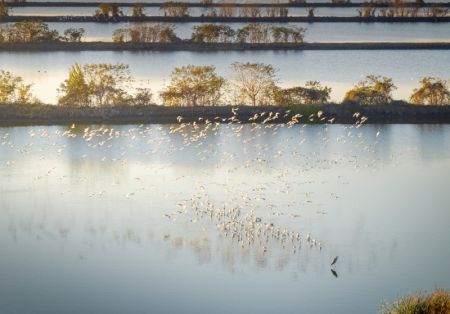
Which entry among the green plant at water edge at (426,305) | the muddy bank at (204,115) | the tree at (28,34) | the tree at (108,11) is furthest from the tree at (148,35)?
the green plant at water edge at (426,305)

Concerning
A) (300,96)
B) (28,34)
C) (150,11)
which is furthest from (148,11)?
(300,96)

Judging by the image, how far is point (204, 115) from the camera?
1984 cm

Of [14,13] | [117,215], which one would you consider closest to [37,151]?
[117,215]

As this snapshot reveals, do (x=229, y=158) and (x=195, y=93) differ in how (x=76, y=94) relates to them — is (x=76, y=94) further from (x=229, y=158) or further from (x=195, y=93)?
(x=229, y=158)

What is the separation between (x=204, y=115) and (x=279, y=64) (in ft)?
21.3

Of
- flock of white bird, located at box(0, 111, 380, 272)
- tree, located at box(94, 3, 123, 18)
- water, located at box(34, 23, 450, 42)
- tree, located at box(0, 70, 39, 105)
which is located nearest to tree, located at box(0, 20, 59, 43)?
water, located at box(34, 23, 450, 42)

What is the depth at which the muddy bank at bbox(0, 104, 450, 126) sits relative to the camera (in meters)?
Answer: 19.7

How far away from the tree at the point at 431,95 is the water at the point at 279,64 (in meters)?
1.08

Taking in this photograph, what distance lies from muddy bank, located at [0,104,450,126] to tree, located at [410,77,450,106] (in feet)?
1.90

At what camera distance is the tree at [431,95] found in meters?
20.5

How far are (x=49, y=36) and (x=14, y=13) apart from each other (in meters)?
8.61

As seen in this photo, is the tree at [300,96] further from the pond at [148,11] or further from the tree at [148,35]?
the pond at [148,11]

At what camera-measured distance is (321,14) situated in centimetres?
3850

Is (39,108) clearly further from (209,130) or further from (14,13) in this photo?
(14,13)
